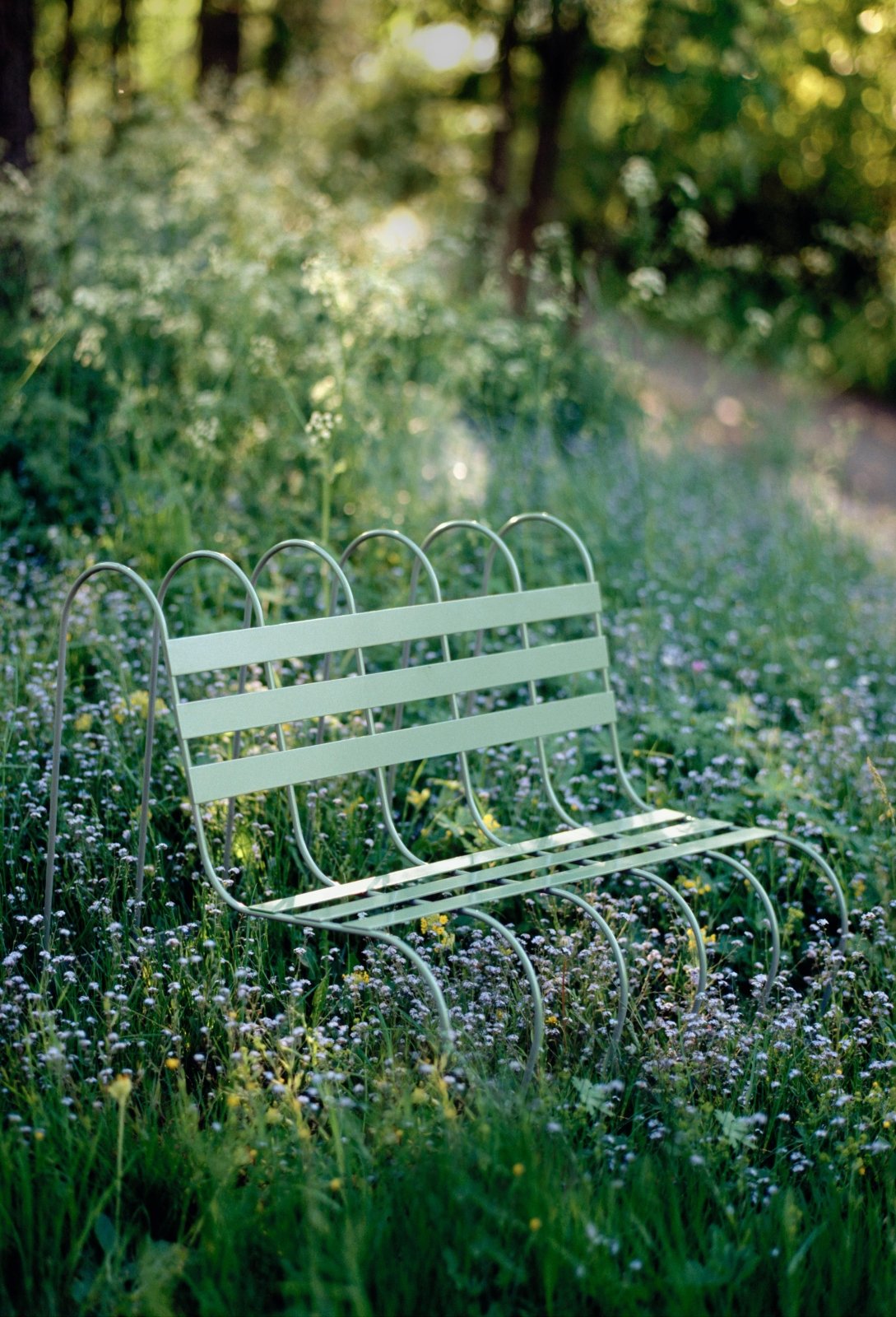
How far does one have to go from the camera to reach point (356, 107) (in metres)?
14.4

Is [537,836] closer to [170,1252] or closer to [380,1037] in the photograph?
[380,1037]

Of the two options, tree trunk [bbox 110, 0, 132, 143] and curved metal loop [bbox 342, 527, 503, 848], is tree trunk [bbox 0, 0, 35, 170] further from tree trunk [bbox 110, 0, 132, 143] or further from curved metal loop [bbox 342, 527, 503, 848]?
curved metal loop [bbox 342, 527, 503, 848]

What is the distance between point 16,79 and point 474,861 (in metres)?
5.43

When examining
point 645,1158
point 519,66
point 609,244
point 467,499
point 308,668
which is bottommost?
point 645,1158

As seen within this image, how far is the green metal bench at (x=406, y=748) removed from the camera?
273 cm

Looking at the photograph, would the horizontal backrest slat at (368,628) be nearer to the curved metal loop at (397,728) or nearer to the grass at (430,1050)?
the curved metal loop at (397,728)

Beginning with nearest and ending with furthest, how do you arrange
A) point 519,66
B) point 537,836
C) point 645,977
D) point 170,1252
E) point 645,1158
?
point 170,1252, point 645,1158, point 645,977, point 537,836, point 519,66

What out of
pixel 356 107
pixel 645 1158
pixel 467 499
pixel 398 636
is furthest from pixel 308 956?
pixel 356 107

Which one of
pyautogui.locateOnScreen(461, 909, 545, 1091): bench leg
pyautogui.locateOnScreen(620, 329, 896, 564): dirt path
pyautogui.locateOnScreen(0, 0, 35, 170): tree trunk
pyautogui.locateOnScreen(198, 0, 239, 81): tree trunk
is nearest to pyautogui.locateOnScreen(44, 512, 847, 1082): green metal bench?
pyautogui.locateOnScreen(461, 909, 545, 1091): bench leg

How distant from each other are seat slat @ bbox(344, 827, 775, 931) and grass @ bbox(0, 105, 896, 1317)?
0.60 feet

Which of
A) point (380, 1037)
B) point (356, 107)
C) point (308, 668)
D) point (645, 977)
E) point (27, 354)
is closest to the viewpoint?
point (380, 1037)

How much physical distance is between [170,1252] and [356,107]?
1419 cm

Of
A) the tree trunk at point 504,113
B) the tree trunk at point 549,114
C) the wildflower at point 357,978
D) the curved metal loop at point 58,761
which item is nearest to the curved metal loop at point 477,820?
the wildflower at point 357,978

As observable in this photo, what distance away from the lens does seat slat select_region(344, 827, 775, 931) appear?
8.86ft
